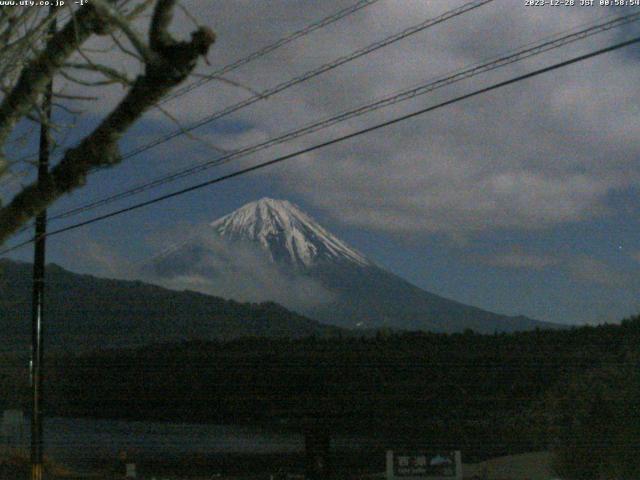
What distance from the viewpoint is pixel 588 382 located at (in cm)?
1856

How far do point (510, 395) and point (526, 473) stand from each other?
12.8 ft

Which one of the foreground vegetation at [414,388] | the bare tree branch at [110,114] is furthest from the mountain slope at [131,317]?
the bare tree branch at [110,114]

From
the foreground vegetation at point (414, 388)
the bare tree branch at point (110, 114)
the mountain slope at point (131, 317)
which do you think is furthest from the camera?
the mountain slope at point (131, 317)

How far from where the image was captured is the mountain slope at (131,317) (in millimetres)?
44500

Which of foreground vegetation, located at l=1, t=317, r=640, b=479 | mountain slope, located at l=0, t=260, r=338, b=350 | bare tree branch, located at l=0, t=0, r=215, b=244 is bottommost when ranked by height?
foreground vegetation, located at l=1, t=317, r=640, b=479

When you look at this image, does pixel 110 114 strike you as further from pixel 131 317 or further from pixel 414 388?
pixel 131 317

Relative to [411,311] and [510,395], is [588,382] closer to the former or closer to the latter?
[510,395]

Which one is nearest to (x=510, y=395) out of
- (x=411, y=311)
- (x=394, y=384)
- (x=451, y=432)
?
(x=451, y=432)

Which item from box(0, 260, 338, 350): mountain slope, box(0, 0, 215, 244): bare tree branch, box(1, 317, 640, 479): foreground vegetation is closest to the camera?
box(0, 0, 215, 244): bare tree branch

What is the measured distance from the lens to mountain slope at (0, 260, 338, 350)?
44500 mm

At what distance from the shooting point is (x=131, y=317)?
52562mm

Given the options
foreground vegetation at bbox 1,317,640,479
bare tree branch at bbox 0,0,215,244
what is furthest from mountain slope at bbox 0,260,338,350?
bare tree branch at bbox 0,0,215,244

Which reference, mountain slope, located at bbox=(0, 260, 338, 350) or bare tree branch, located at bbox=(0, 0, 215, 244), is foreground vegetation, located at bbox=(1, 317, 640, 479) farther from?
bare tree branch, located at bbox=(0, 0, 215, 244)

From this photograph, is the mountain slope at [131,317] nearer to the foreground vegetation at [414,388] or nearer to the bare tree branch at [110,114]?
the foreground vegetation at [414,388]
